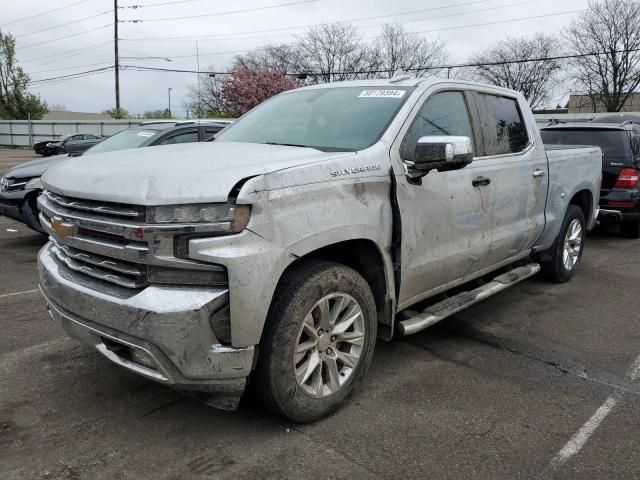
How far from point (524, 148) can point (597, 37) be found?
154 ft

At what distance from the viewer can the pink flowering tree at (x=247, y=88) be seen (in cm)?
3944

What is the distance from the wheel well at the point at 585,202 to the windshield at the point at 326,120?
3335mm

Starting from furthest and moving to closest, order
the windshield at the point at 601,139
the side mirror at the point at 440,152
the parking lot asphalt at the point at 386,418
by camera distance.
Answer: the windshield at the point at 601,139 < the side mirror at the point at 440,152 < the parking lot asphalt at the point at 386,418

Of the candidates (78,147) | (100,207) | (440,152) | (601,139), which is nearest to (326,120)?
(440,152)

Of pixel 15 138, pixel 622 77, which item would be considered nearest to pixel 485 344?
pixel 622 77

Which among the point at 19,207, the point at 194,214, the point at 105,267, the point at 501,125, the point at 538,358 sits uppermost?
the point at 501,125

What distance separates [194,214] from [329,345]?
1.10m

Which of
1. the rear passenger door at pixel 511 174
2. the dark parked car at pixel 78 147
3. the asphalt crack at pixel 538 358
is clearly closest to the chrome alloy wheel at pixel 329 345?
the asphalt crack at pixel 538 358

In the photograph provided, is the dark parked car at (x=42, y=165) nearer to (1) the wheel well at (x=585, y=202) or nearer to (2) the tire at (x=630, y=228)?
(1) the wheel well at (x=585, y=202)

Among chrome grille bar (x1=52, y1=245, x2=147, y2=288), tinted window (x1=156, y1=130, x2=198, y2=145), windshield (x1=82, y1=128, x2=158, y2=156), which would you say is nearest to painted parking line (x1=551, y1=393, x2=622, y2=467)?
chrome grille bar (x1=52, y1=245, x2=147, y2=288)

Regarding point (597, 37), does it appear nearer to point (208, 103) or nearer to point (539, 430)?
point (208, 103)

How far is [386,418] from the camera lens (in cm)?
325

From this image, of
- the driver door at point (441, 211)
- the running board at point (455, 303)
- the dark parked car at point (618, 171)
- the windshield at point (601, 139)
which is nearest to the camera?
the driver door at point (441, 211)

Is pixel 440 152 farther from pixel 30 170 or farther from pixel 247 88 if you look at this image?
pixel 247 88
